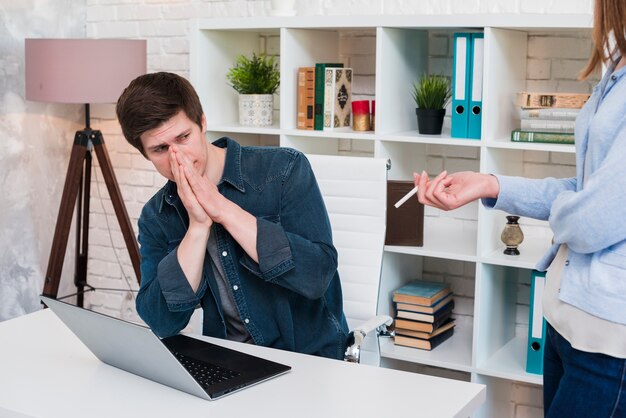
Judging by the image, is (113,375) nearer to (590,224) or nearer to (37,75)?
(590,224)

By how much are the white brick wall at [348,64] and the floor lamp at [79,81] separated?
0.36 meters

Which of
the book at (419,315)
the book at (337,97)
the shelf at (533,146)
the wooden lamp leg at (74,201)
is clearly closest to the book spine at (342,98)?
the book at (337,97)

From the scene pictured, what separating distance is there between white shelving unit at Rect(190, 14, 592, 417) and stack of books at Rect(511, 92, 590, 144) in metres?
0.06

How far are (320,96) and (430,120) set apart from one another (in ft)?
1.35

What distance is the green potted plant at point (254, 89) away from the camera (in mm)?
3279

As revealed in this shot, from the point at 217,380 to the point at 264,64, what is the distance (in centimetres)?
188

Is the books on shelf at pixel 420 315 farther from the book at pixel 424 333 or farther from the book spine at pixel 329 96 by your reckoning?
the book spine at pixel 329 96

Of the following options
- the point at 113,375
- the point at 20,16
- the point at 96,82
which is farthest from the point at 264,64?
the point at 113,375

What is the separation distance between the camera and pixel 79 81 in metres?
3.38

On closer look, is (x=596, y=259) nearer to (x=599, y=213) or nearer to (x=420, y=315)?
(x=599, y=213)

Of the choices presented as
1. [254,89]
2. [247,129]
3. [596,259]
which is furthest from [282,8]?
[596,259]

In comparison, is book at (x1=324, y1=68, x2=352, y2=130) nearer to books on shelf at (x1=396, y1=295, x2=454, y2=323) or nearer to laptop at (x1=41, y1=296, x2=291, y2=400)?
books on shelf at (x1=396, y1=295, x2=454, y2=323)

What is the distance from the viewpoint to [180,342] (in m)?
1.88

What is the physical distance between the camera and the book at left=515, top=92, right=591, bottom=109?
8.91ft
